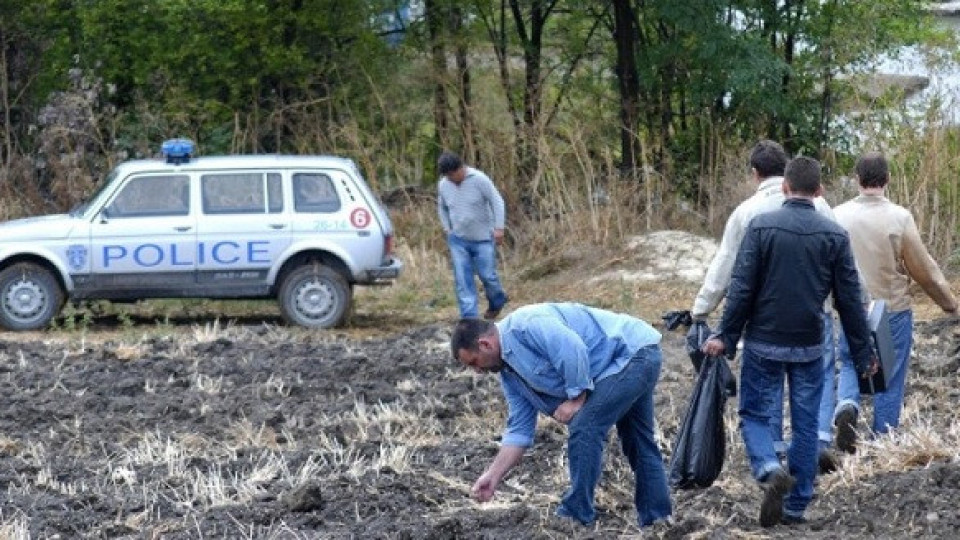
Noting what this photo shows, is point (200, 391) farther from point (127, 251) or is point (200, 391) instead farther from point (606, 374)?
point (606, 374)

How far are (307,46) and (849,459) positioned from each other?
54.3 feet

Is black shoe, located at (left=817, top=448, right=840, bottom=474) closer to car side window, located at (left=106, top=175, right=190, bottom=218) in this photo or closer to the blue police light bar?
car side window, located at (left=106, top=175, right=190, bottom=218)

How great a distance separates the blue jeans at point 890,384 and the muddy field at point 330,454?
15cm

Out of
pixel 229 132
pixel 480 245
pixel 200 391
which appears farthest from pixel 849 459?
pixel 229 132

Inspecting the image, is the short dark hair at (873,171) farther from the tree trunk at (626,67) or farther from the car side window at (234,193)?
the tree trunk at (626,67)

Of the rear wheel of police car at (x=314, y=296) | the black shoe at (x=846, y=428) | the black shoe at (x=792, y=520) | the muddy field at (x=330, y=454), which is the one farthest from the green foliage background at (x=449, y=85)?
the black shoe at (x=792, y=520)

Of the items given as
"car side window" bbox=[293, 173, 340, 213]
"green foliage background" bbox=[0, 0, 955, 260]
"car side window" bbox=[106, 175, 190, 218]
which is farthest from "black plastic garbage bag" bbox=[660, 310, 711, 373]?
"green foliage background" bbox=[0, 0, 955, 260]

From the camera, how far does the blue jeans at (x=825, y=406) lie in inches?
352

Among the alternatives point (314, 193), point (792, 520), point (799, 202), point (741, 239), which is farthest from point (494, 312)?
point (799, 202)

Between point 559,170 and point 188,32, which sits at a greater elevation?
point 188,32

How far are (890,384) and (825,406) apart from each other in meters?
0.51

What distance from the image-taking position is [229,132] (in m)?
24.8

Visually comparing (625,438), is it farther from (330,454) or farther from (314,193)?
(314,193)

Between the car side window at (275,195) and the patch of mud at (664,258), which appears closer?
the car side window at (275,195)
